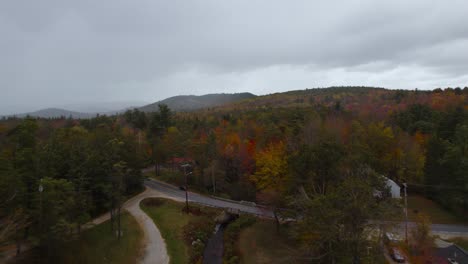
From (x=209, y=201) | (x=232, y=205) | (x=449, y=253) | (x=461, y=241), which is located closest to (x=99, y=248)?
(x=209, y=201)

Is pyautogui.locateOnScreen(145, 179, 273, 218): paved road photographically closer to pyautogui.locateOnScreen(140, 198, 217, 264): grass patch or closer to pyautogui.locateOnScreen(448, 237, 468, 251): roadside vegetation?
pyautogui.locateOnScreen(140, 198, 217, 264): grass patch

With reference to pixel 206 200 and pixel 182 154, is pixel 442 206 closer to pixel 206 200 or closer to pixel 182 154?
pixel 206 200

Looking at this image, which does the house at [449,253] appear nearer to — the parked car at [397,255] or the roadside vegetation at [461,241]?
the roadside vegetation at [461,241]

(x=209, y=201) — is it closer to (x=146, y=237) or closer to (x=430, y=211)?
(x=146, y=237)

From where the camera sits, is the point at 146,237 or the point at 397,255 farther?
the point at 146,237

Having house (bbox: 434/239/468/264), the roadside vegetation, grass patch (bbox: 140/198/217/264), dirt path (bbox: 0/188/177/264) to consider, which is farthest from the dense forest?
the roadside vegetation

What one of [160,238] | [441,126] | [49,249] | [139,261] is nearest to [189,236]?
[160,238]

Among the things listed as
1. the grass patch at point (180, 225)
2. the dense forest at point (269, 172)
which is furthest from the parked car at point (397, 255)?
the grass patch at point (180, 225)
